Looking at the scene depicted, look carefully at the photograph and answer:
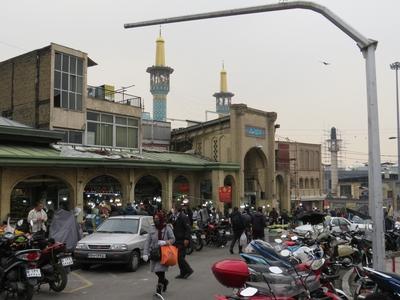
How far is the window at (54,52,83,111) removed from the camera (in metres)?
26.2

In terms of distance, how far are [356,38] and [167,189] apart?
20880mm

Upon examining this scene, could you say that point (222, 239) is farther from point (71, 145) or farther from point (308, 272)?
point (308, 272)

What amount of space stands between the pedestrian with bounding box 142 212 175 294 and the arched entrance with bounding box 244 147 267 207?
91.8ft

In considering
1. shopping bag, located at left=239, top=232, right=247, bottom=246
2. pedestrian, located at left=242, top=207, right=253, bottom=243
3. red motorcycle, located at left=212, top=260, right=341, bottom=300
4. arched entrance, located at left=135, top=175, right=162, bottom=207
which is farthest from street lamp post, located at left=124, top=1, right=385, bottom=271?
arched entrance, located at left=135, top=175, right=162, bottom=207

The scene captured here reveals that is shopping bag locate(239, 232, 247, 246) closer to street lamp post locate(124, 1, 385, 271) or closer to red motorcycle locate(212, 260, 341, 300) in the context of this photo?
red motorcycle locate(212, 260, 341, 300)

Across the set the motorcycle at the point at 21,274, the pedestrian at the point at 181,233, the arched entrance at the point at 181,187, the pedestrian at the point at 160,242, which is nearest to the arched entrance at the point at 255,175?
the arched entrance at the point at 181,187

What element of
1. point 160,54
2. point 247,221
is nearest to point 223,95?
point 160,54

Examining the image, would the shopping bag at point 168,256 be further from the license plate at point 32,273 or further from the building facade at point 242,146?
the building facade at point 242,146

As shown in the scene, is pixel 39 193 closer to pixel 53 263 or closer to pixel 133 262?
pixel 133 262

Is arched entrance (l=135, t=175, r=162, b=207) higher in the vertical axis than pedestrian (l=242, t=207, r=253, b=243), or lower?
higher

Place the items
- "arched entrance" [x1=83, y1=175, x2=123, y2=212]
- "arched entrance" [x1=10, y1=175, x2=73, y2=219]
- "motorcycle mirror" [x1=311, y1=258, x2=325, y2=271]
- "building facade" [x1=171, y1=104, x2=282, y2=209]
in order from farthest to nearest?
"building facade" [x1=171, y1=104, x2=282, y2=209] → "arched entrance" [x1=83, y1=175, x2=123, y2=212] → "arched entrance" [x1=10, y1=175, x2=73, y2=219] → "motorcycle mirror" [x1=311, y1=258, x2=325, y2=271]

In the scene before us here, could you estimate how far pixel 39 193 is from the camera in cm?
2388

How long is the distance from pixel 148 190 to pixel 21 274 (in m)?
20.5

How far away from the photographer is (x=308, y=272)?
8.67 meters
